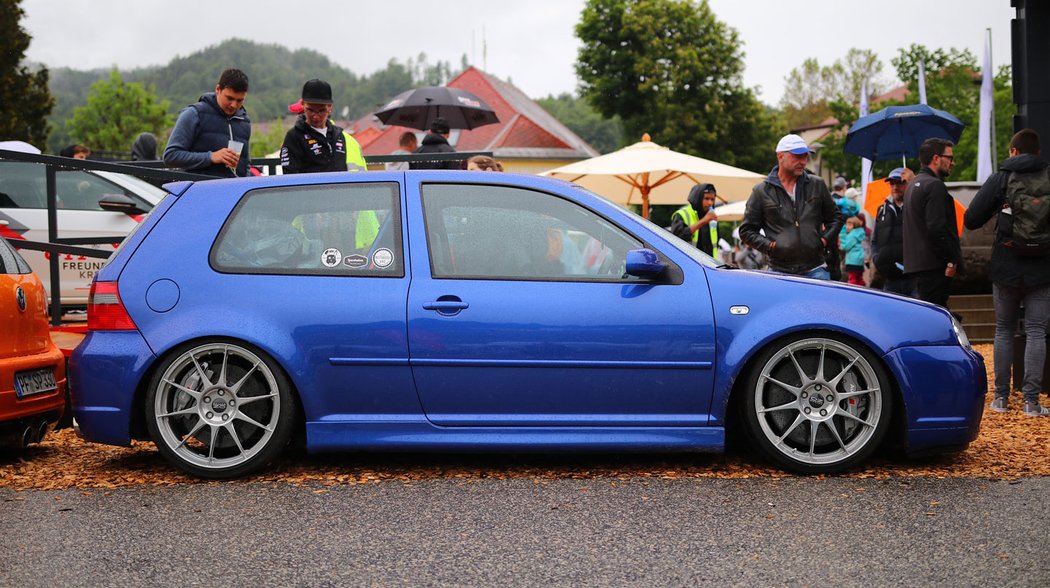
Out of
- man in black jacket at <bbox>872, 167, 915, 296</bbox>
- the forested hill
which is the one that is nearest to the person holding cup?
man in black jacket at <bbox>872, 167, 915, 296</bbox>

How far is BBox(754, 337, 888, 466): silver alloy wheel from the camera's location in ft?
18.0

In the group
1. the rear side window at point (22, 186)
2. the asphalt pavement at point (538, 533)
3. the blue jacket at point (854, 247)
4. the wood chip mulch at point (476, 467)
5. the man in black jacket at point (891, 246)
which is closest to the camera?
the asphalt pavement at point (538, 533)

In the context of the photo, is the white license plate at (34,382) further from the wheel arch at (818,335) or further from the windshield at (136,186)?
the windshield at (136,186)

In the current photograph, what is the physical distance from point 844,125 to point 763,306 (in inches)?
2395

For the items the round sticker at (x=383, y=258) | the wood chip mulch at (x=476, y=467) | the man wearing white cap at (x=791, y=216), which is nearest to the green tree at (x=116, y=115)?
the man wearing white cap at (x=791, y=216)

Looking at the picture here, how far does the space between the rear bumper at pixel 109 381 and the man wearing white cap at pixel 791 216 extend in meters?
4.14

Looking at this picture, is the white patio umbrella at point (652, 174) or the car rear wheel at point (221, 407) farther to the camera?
the white patio umbrella at point (652, 174)

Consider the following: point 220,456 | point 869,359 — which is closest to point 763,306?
point 869,359

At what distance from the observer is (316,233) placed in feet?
18.8

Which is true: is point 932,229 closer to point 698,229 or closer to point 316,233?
point 316,233

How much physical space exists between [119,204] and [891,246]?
21.9ft

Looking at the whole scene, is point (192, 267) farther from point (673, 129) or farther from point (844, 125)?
point (844, 125)

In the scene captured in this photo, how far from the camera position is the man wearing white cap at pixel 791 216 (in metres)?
7.93

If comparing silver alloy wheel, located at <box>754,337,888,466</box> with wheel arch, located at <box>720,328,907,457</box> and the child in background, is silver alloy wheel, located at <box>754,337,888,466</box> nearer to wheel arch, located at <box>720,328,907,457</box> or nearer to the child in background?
wheel arch, located at <box>720,328,907,457</box>
